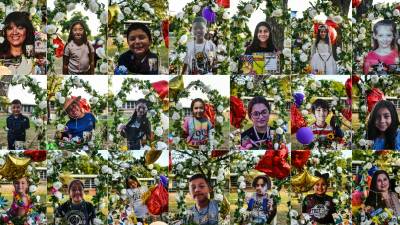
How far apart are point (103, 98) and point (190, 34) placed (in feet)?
1.98

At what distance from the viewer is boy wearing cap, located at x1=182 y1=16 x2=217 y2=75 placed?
4.00 metres

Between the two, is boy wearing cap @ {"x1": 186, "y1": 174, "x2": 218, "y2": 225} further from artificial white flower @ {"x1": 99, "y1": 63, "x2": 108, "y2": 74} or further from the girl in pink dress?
the girl in pink dress

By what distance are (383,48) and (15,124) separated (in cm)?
212

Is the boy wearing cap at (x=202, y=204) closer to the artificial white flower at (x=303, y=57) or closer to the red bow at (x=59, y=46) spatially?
the artificial white flower at (x=303, y=57)

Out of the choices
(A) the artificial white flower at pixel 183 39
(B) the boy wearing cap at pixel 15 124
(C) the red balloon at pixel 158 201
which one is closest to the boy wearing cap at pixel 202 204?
(C) the red balloon at pixel 158 201

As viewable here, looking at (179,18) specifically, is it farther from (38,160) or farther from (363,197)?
(363,197)

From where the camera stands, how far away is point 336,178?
409 centimetres

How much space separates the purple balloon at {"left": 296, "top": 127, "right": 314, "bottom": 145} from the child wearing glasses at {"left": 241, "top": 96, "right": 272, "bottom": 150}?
0.18 m

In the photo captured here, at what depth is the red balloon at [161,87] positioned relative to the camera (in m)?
3.99

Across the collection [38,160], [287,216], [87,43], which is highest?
[87,43]

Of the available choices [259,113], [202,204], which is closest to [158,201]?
[202,204]

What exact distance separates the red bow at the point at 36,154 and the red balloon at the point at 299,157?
4.60 feet

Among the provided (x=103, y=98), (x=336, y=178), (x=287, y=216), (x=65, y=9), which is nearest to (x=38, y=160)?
(x=103, y=98)

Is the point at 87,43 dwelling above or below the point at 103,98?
above
